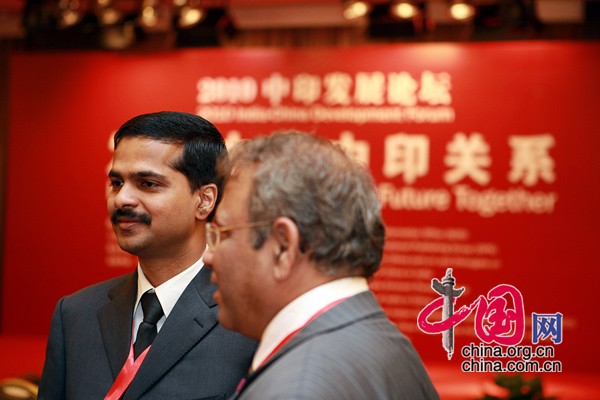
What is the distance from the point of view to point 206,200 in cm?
170

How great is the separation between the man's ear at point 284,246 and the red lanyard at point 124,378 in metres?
0.55

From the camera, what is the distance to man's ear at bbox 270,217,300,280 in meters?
1.10

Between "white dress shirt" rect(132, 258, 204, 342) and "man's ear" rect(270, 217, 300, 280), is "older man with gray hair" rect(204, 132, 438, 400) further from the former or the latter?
"white dress shirt" rect(132, 258, 204, 342)

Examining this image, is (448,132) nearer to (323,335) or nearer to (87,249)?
(87,249)

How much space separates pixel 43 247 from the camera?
5754mm

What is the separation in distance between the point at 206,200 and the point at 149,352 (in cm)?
33

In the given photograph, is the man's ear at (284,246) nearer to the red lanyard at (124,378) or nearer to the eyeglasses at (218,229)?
the eyeglasses at (218,229)

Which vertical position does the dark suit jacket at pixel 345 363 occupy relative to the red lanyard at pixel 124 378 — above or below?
above

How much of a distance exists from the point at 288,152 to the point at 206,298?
57 cm

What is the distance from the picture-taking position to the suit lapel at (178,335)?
1526mm

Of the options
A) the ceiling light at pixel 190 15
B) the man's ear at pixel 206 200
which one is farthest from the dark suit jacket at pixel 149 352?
the ceiling light at pixel 190 15

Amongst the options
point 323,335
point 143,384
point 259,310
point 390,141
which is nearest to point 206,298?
point 143,384

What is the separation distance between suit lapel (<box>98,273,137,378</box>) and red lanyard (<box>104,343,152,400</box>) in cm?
4

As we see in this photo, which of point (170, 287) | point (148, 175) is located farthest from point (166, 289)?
point (148, 175)
